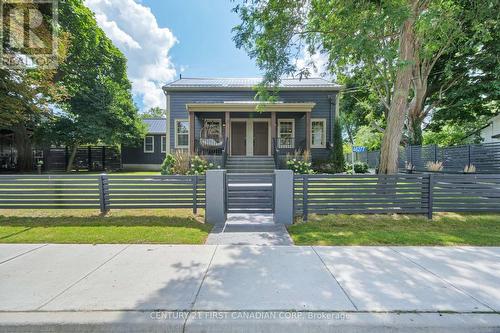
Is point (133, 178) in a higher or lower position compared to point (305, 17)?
lower

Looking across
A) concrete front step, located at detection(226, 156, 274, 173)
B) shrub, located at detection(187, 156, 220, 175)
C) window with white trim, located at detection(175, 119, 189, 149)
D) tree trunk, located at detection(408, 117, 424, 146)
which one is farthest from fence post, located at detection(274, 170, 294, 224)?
tree trunk, located at detection(408, 117, 424, 146)

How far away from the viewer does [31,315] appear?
2.44 metres

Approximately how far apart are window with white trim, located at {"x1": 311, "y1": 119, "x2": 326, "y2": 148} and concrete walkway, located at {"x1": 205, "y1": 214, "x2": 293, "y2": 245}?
9.39m

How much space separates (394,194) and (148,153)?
19.5 m

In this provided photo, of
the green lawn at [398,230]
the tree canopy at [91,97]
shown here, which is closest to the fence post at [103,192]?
the green lawn at [398,230]

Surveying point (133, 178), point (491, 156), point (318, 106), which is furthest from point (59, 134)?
point (491, 156)

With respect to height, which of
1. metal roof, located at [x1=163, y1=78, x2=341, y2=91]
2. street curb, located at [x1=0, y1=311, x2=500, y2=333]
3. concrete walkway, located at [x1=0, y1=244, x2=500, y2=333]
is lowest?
street curb, located at [x1=0, y1=311, x2=500, y2=333]

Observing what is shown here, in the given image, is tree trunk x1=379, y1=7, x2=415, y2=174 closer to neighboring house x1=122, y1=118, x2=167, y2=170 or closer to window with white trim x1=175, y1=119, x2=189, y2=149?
window with white trim x1=175, y1=119, x2=189, y2=149

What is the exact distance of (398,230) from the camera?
531 centimetres

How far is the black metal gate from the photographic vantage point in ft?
20.0

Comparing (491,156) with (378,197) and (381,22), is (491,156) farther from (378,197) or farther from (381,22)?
(381,22)

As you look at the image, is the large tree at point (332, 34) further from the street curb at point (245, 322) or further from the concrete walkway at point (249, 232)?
the street curb at point (245, 322)

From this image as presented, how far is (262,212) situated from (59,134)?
1712cm

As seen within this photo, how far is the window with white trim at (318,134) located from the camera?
48.4 feet
